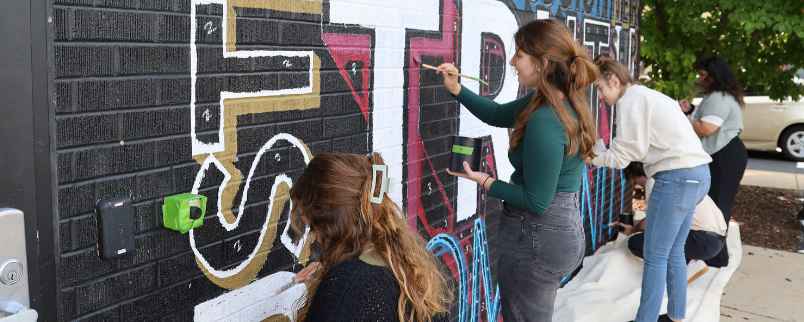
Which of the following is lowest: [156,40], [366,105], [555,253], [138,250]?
[555,253]

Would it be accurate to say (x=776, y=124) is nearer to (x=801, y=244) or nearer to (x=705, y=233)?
(x=801, y=244)

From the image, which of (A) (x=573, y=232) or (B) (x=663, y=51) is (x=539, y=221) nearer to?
(A) (x=573, y=232)

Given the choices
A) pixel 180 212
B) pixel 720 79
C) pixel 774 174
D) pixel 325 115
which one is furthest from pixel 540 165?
pixel 774 174

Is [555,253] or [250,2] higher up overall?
[250,2]

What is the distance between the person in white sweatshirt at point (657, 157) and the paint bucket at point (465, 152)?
1432 millimetres

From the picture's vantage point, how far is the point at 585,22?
20.4 feet

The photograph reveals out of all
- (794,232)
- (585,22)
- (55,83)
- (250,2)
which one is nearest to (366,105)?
(250,2)

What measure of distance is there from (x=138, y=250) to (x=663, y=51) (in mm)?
6955

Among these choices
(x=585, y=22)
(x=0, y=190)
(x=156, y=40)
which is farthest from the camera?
(x=585, y=22)

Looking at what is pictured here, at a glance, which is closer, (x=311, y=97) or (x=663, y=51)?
(x=311, y=97)

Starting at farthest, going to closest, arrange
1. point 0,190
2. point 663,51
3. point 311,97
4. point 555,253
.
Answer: point 663,51 → point 555,253 → point 311,97 → point 0,190

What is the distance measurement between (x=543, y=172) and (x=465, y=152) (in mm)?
442

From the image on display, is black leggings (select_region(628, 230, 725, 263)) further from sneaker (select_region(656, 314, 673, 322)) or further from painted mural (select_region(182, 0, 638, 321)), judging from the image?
painted mural (select_region(182, 0, 638, 321))

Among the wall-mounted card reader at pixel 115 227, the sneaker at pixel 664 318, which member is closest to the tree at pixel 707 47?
the sneaker at pixel 664 318
